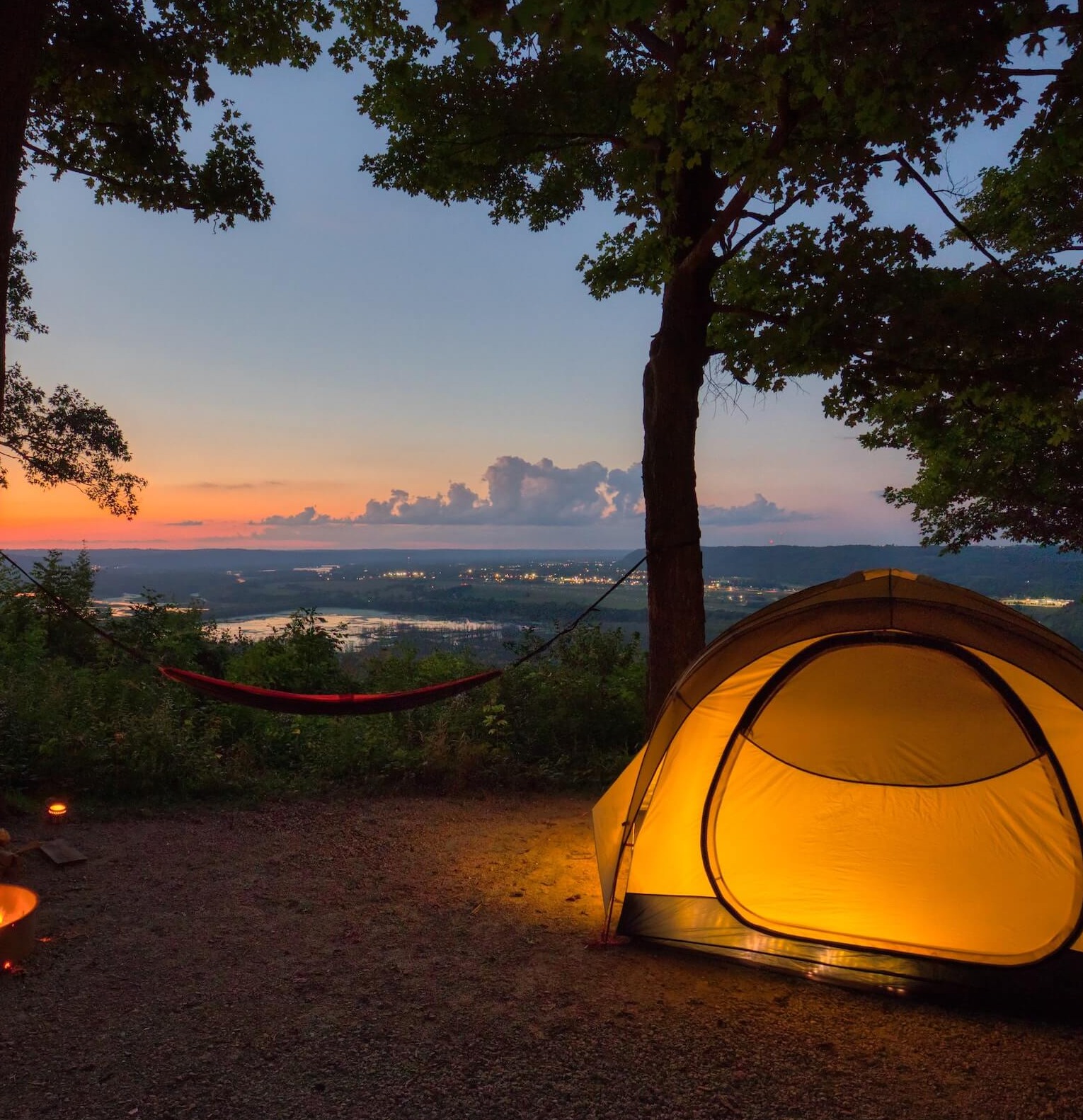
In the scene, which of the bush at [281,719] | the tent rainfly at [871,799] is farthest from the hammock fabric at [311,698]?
the tent rainfly at [871,799]

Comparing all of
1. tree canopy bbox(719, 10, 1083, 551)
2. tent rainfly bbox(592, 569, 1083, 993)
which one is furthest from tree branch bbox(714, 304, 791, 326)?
tent rainfly bbox(592, 569, 1083, 993)

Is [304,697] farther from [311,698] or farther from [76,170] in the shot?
[76,170]

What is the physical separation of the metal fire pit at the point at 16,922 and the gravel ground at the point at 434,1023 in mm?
88

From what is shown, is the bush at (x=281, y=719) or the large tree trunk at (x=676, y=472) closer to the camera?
the large tree trunk at (x=676, y=472)

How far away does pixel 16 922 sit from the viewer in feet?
9.70

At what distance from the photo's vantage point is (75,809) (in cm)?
503

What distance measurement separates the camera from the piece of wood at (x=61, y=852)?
4121 mm

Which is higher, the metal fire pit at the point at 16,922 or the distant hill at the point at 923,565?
the distant hill at the point at 923,565

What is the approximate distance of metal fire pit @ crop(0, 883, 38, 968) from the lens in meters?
2.92

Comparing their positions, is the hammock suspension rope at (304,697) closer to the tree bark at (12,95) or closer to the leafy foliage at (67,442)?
the tree bark at (12,95)

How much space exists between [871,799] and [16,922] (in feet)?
12.8

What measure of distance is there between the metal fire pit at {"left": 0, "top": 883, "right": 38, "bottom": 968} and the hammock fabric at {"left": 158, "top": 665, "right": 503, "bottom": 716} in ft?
4.47

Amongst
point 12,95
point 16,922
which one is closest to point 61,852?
point 16,922

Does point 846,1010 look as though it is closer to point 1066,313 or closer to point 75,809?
point 1066,313
